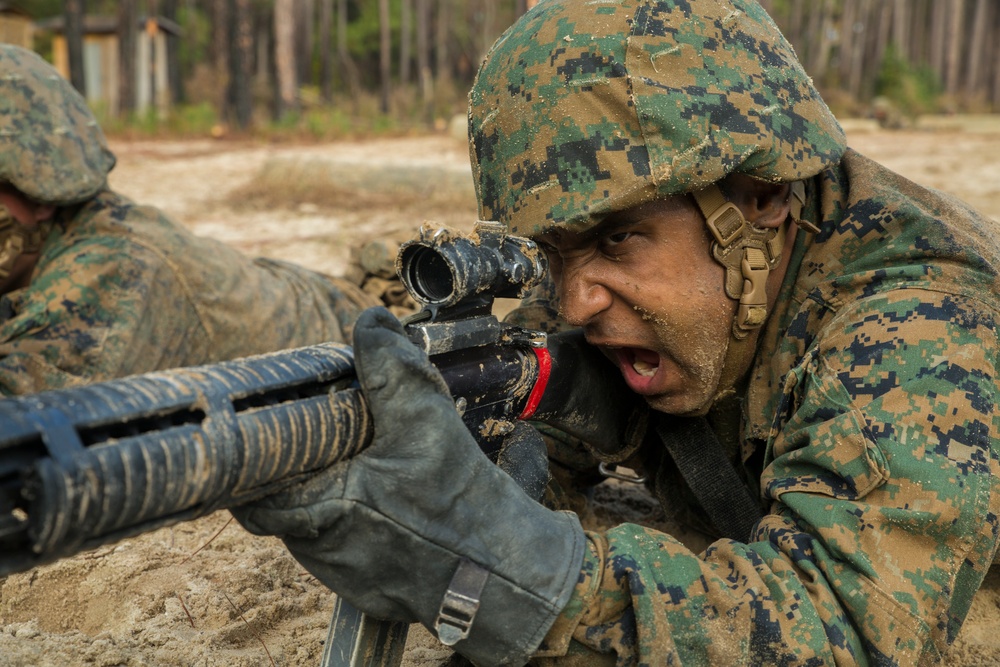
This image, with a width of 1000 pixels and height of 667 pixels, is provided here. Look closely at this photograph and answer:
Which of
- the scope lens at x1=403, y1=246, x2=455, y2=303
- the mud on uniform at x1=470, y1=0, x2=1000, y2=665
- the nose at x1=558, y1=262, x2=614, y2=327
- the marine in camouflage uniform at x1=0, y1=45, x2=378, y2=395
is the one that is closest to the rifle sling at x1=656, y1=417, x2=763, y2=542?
the mud on uniform at x1=470, y1=0, x2=1000, y2=665

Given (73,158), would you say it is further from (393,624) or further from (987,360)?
(987,360)

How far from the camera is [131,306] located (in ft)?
13.9

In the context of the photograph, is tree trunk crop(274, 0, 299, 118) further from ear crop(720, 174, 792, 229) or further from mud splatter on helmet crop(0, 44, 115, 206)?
ear crop(720, 174, 792, 229)

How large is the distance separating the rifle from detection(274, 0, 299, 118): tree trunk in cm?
1775

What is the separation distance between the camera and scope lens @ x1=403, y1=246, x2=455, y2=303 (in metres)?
2.00

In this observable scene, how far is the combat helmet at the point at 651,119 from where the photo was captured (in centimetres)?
233

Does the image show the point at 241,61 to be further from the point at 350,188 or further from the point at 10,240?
the point at 10,240

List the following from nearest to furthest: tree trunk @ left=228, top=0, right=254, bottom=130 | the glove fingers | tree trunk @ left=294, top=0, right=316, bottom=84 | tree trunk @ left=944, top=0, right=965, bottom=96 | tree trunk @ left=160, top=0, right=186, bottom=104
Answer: the glove fingers → tree trunk @ left=228, top=0, right=254, bottom=130 → tree trunk @ left=944, top=0, right=965, bottom=96 → tree trunk @ left=294, top=0, right=316, bottom=84 → tree trunk @ left=160, top=0, right=186, bottom=104

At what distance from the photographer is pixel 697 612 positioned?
196 cm

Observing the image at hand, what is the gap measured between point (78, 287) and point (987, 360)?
3346mm

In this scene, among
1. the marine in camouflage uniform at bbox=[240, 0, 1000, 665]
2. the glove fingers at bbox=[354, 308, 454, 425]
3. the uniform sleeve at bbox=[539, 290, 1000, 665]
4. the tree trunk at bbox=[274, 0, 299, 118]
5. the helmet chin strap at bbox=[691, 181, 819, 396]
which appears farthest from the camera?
the tree trunk at bbox=[274, 0, 299, 118]

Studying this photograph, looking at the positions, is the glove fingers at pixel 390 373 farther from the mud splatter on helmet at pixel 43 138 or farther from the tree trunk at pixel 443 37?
the tree trunk at pixel 443 37

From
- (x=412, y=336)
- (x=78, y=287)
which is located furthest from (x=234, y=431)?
(x=78, y=287)

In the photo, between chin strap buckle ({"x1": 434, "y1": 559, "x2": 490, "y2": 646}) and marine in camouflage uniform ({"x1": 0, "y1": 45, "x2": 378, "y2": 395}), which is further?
marine in camouflage uniform ({"x1": 0, "y1": 45, "x2": 378, "y2": 395})
